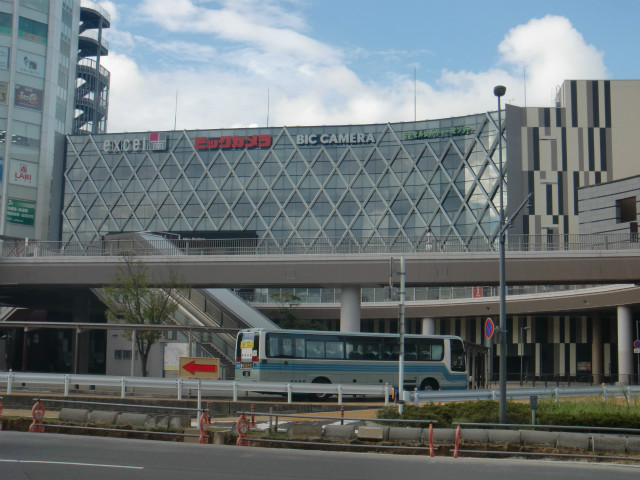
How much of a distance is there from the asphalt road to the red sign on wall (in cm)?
8958

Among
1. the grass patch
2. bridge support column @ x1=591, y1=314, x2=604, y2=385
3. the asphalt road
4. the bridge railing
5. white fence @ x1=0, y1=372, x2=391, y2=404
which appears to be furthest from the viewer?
bridge support column @ x1=591, y1=314, x2=604, y2=385

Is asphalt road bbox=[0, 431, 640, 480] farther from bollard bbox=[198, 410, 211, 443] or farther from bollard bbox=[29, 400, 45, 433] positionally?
bollard bbox=[29, 400, 45, 433]

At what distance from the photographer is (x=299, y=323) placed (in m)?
70.3

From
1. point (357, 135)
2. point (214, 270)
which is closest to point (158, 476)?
point (214, 270)

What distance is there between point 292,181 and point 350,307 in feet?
201

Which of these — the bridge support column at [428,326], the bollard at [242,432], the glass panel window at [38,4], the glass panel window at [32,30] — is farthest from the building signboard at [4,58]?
the bollard at [242,432]

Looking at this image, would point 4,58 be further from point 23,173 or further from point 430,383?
point 430,383

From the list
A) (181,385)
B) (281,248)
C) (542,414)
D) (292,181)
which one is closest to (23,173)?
(292,181)

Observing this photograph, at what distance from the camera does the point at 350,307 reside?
47.3 meters

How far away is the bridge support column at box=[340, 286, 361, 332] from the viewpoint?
155 ft

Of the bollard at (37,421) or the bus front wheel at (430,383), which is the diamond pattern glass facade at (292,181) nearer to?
the bus front wheel at (430,383)

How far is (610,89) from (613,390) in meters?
65.4

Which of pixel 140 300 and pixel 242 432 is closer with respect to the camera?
pixel 242 432

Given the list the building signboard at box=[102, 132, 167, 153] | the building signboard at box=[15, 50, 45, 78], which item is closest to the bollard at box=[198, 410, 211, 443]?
the building signboard at box=[15, 50, 45, 78]
